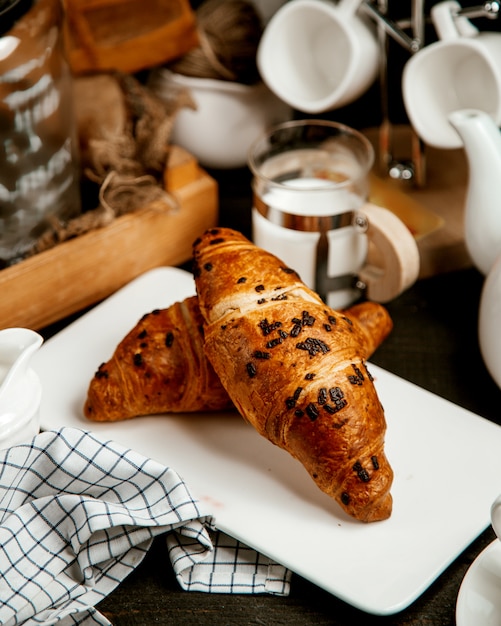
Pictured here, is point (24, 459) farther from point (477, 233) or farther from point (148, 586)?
point (477, 233)

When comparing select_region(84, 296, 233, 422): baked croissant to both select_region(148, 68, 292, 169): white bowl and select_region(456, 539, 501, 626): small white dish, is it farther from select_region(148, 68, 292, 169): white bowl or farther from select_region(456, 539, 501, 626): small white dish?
select_region(148, 68, 292, 169): white bowl

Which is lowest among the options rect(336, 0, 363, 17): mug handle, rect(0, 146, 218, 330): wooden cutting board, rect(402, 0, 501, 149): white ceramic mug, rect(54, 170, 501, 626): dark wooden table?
rect(54, 170, 501, 626): dark wooden table

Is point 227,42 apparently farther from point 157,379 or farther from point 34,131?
point 157,379

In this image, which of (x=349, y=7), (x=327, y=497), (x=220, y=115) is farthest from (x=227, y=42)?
(x=327, y=497)

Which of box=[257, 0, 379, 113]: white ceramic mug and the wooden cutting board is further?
box=[257, 0, 379, 113]: white ceramic mug

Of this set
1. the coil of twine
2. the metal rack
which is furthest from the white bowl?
the metal rack

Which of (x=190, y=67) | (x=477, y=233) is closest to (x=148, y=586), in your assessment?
(x=477, y=233)

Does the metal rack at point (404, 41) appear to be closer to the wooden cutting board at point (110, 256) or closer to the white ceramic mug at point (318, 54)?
the white ceramic mug at point (318, 54)

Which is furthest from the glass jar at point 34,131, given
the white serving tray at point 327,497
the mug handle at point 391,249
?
the mug handle at point 391,249
